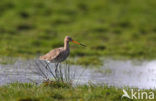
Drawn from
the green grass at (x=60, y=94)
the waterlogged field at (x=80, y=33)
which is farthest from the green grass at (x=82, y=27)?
the green grass at (x=60, y=94)

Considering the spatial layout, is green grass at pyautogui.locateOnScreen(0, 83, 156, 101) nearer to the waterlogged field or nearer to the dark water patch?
the waterlogged field

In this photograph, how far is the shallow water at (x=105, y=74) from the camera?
10.3m

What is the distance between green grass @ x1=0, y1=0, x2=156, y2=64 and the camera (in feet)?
52.6

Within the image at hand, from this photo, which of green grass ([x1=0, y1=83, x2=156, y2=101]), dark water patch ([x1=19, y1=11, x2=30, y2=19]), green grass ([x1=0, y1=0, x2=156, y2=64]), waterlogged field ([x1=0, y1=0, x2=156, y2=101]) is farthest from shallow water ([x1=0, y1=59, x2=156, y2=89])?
dark water patch ([x1=19, y1=11, x2=30, y2=19])

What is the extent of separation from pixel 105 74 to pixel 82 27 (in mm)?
8381

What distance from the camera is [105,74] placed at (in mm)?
11766

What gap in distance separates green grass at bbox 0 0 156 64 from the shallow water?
1.23m

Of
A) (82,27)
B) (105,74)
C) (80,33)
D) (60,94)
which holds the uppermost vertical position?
(82,27)

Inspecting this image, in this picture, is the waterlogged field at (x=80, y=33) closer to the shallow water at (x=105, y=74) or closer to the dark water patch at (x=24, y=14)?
the dark water patch at (x=24, y=14)

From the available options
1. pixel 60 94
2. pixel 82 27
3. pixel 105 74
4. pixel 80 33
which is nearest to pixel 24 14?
pixel 82 27

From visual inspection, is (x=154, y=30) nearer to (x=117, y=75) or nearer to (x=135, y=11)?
(x=135, y=11)

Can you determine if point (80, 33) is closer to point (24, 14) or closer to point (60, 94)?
point (24, 14)

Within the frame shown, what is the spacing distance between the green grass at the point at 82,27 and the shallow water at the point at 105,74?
1.23 meters

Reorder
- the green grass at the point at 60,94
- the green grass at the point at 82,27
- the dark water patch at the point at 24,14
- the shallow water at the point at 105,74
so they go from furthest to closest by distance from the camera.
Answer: the dark water patch at the point at 24,14 < the green grass at the point at 82,27 < the shallow water at the point at 105,74 < the green grass at the point at 60,94
